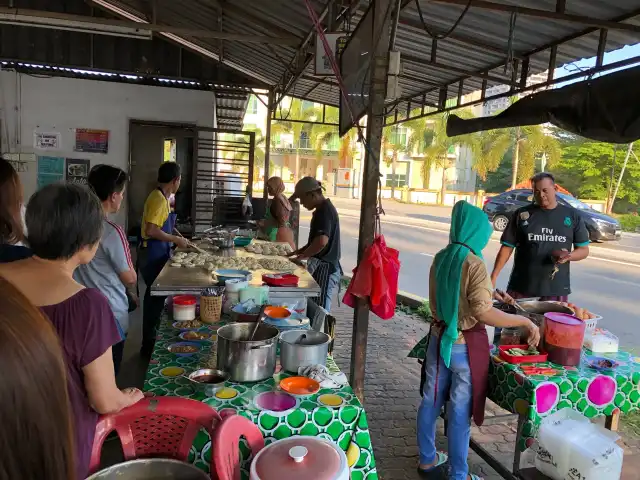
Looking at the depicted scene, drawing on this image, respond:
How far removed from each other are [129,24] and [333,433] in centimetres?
581

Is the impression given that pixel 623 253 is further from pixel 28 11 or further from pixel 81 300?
pixel 81 300

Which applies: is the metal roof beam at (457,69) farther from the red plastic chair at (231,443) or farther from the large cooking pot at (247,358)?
the red plastic chair at (231,443)

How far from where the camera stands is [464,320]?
2768 mm

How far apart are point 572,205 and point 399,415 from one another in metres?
13.4

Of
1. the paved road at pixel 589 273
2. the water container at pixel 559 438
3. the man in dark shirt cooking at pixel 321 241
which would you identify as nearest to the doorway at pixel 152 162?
the paved road at pixel 589 273

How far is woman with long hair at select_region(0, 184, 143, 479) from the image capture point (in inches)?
56.0

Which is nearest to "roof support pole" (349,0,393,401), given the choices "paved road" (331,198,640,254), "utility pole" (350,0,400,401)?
"utility pole" (350,0,400,401)

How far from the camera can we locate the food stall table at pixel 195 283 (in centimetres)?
320

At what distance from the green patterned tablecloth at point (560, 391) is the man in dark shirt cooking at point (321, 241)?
2.05 metres

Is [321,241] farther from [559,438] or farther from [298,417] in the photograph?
[298,417]

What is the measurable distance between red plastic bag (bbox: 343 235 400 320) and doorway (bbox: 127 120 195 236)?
7.84 m

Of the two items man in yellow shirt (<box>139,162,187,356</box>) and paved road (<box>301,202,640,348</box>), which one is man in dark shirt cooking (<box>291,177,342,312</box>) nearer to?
man in yellow shirt (<box>139,162,187,356</box>)

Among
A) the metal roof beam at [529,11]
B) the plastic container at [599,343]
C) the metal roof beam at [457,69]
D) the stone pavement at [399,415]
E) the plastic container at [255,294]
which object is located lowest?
the stone pavement at [399,415]

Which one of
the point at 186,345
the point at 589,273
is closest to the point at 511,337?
the point at 186,345
